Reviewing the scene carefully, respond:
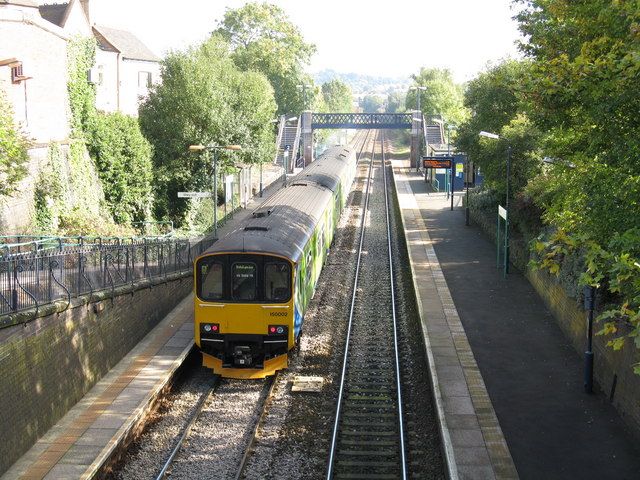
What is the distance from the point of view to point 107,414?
43.2ft

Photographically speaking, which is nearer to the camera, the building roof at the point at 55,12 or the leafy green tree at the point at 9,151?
the leafy green tree at the point at 9,151

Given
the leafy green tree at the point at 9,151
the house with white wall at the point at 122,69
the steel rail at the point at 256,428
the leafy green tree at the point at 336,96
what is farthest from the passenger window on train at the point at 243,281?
the leafy green tree at the point at 336,96

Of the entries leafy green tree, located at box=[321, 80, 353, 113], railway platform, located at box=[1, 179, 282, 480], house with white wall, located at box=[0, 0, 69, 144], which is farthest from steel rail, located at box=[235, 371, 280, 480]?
leafy green tree, located at box=[321, 80, 353, 113]

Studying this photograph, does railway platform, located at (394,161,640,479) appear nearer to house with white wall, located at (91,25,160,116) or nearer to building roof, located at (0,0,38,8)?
building roof, located at (0,0,38,8)

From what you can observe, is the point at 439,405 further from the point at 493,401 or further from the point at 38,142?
the point at 38,142

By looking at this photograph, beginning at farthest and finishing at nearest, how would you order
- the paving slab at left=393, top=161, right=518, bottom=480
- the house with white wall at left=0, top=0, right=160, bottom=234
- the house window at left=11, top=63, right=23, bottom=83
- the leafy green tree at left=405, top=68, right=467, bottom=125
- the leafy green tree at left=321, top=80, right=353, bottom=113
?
the leafy green tree at left=321, top=80, right=353, bottom=113 < the leafy green tree at left=405, top=68, right=467, bottom=125 < the house window at left=11, top=63, right=23, bottom=83 < the house with white wall at left=0, top=0, right=160, bottom=234 < the paving slab at left=393, top=161, right=518, bottom=480

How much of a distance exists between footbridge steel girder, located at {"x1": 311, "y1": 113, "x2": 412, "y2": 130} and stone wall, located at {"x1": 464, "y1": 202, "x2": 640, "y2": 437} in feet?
152

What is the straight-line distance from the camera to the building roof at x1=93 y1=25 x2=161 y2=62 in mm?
47594

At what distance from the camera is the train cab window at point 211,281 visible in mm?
15219

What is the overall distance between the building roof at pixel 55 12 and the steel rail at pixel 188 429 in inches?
1128

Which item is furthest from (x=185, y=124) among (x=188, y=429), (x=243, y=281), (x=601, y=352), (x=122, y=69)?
(x=601, y=352)

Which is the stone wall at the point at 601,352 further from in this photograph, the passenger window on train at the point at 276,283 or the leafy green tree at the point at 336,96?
the leafy green tree at the point at 336,96

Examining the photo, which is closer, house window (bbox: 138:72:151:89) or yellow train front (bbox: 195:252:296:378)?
yellow train front (bbox: 195:252:296:378)

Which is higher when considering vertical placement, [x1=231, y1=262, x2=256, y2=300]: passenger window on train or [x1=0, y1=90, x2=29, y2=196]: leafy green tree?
[x1=0, y1=90, x2=29, y2=196]: leafy green tree
